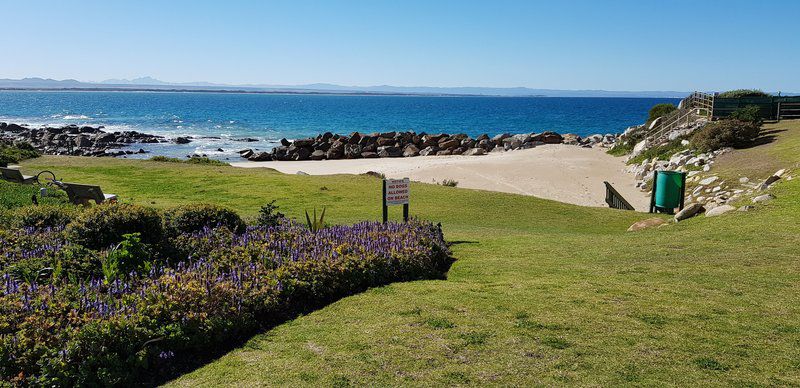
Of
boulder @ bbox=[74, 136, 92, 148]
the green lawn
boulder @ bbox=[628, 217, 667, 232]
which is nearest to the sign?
the green lawn

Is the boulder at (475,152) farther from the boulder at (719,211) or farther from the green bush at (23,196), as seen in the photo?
the green bush at (23,196)

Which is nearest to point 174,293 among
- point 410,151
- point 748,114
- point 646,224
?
point 646,224

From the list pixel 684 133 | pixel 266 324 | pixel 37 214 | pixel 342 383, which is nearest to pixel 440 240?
pixel 266 324

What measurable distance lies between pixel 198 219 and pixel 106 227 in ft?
6.33

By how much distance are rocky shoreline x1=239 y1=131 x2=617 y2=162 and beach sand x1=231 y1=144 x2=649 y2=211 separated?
9.23m

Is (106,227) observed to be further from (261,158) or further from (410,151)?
(410,151)

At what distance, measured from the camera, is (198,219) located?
12086 mm

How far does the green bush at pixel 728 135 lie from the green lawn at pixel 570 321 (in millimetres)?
18572

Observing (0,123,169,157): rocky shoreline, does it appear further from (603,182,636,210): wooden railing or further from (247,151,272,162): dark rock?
(603,182,636,210): wooden railing

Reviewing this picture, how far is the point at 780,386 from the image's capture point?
19.4ft

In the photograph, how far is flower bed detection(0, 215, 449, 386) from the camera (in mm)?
6384

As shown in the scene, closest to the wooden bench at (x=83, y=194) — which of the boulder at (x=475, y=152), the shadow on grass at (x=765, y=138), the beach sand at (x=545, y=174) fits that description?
the beach sand at (x=545, y=174)

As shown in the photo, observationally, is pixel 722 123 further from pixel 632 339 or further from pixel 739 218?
pixel 632 339

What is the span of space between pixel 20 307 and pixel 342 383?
3.85 meters
